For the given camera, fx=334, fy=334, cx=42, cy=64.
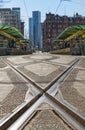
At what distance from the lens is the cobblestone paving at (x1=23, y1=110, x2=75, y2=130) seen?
518 cm

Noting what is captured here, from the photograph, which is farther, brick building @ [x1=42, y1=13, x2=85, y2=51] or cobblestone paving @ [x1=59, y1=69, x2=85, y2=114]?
brick building @ [x1=42, y1=13, x2=85, y2=51]

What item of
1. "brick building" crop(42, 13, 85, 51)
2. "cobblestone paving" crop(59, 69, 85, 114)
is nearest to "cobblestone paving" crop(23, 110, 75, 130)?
"cobblestone paving" crop(59, 69, 85, 114)

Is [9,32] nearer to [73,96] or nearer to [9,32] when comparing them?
[9,32]

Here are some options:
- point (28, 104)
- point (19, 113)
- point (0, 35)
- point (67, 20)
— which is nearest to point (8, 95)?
point (28, 104)

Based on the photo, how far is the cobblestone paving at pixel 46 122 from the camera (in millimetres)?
5184

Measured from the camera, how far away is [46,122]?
18.1ft

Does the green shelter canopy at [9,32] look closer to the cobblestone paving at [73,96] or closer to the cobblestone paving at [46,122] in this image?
the cobblestone paving at [73,96]

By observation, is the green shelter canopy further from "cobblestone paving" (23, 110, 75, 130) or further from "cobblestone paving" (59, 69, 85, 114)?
"cobblestone paving" (23, 110, 75, 130)

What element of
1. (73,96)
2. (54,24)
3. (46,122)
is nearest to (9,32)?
(73,96)

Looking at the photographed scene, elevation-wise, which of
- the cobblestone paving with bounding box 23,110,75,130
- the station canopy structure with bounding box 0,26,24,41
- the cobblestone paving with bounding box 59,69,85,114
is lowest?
the cobblestone paving with bounding box 59,69,85,114

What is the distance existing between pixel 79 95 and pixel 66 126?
3176 millimetres

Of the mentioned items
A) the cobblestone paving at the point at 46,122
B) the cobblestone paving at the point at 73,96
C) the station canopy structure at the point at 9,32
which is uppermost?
the station canopy structure at the point at 9,32

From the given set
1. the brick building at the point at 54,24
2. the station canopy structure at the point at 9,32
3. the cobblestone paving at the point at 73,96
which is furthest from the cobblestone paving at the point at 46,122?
the brick building at the point at 54,24

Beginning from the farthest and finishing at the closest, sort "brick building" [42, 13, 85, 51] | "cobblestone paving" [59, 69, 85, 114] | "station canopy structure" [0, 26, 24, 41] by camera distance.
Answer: "brick building" [42, 13, 85, 51] < "station canopy structure" [0, 26, 24, 41] < "cobblestone paving" [59, 69, 85, 114]
